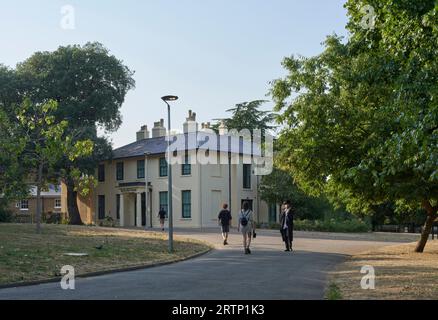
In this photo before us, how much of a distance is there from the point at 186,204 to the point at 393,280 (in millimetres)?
32832

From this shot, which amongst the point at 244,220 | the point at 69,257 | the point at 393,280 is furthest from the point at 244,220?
the point at 393,280

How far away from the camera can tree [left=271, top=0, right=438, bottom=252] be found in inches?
Result: 452

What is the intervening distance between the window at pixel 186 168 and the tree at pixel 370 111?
69.9ft

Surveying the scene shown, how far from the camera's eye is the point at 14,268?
14.7 m

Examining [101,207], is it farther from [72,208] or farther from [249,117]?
[249,117]

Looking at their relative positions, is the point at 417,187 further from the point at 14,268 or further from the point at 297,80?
the point at 14,268

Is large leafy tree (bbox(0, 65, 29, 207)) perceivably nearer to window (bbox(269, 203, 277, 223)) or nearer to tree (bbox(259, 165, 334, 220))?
tree (bbox(259, 165, 334, 220))

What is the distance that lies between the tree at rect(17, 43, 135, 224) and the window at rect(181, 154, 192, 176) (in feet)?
25.2

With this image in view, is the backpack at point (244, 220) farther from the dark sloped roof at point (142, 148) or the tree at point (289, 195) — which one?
the dark sloped roof at point (142, 148)

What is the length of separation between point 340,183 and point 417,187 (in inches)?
117

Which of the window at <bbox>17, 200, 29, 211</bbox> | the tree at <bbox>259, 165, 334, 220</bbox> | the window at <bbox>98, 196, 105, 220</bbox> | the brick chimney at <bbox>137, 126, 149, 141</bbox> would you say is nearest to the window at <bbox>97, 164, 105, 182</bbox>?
the window at <bbox>98, 196, 105, 220</bbox>

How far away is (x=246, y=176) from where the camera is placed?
4878 cm

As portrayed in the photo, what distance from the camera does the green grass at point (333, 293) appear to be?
10586 millimetres

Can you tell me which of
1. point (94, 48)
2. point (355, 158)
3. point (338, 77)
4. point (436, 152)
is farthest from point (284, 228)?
point (94, 48)
